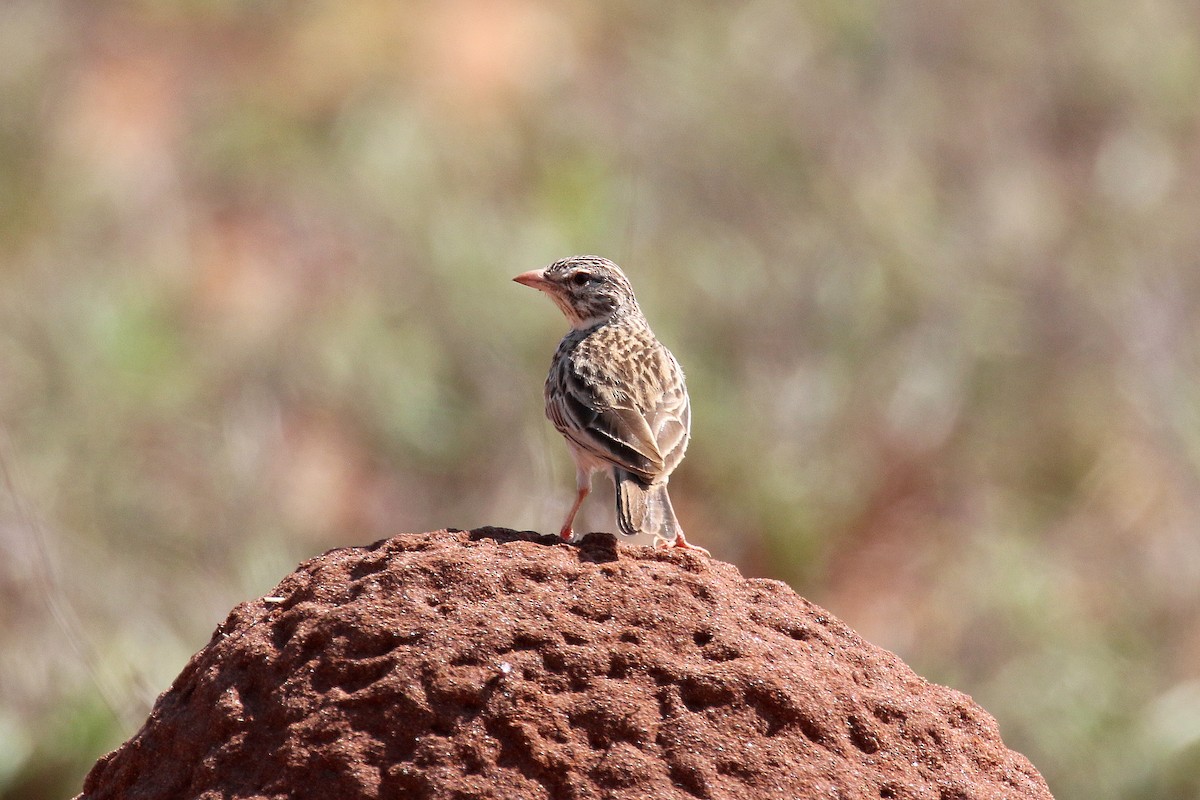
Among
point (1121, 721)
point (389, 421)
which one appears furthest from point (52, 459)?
point (1121, 721)

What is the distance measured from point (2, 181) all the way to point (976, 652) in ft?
32.9

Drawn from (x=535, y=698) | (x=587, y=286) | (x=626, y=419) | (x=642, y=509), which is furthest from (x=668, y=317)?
(x=535, y=698)

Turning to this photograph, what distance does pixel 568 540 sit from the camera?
4.58 metres

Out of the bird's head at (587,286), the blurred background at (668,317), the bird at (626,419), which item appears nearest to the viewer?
the bird at (626,419)

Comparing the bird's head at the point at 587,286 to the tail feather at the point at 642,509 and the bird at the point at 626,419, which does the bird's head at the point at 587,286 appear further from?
the tail feather at the point at 642,509

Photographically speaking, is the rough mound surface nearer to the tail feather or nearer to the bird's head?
the tail feather

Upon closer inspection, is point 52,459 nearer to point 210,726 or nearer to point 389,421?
point 389,421

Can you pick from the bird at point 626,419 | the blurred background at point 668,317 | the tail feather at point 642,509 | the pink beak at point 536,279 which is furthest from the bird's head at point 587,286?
the tail feather at point 642,509

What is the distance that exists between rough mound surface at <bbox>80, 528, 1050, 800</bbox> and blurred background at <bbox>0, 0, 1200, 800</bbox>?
3.32 m

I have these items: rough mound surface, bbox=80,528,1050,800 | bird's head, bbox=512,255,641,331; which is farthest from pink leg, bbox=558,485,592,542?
bird's head, bbox=512,255,641,331

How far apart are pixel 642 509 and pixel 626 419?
404 millimetres

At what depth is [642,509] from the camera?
17.1ft

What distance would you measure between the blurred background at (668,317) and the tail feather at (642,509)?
3024mm

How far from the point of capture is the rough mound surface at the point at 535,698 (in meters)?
3.76
